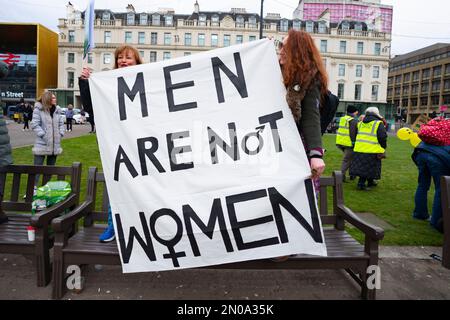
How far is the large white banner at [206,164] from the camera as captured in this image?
2.70 meters

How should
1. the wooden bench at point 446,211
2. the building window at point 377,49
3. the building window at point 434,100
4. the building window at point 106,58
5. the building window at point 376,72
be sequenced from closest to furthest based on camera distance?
1. the wooden bench at point 446,211
2. the building window at point 106,58
3. the building window at point 376,72
4. the building window at point 377,49
5. the building window at point 434,100

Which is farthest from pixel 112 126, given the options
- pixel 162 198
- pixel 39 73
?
pixel 39 73

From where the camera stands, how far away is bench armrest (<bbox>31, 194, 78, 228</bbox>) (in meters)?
2.91

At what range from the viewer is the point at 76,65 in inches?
2208

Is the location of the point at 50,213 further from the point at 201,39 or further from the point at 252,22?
the point at 252,22

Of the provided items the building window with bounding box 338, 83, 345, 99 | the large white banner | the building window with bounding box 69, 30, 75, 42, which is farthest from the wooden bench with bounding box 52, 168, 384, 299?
the building window with bounding box 69, 30, 75, 42

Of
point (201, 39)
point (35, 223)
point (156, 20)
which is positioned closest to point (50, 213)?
point (35, 223)

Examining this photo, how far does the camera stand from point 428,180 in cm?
546

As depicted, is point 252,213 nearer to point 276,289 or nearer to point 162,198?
point 162,198

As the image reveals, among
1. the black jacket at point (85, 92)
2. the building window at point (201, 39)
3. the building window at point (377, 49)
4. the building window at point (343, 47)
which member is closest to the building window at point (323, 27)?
the building window at point (343, 47)

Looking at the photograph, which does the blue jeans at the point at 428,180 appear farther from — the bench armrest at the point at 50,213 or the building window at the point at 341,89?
the building window at the point at 341,89

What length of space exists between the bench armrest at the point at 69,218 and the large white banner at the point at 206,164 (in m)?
0.45

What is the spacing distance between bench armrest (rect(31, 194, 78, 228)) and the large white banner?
66 cm

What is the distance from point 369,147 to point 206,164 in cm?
594
